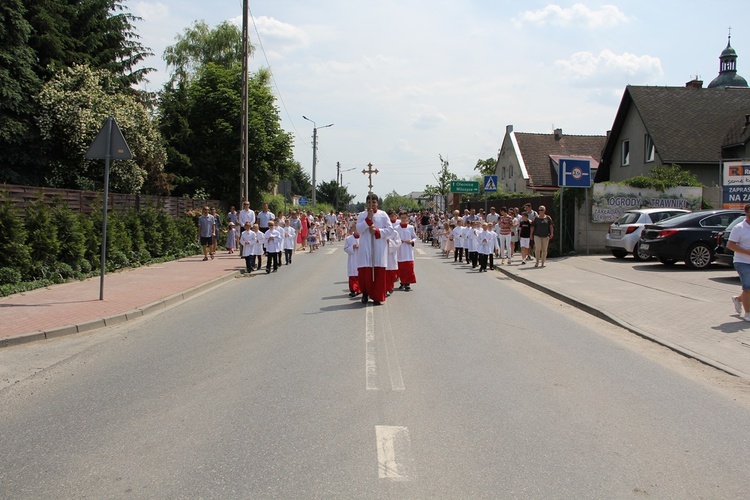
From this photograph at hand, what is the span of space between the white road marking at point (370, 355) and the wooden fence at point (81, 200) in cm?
763

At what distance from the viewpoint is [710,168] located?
3278 cm

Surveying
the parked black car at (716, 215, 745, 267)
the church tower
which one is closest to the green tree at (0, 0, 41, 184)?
the parked black car at (716, 215, 745, 267)

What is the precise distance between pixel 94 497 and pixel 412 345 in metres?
4.84

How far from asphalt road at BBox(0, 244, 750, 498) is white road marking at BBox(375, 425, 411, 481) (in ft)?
0.06

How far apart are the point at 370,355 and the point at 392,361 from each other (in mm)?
368

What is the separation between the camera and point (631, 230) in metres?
20.8

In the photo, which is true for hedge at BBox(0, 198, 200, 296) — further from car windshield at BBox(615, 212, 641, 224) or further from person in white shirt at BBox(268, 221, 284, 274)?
car windshield at BBox(615, 212, 641, 224)

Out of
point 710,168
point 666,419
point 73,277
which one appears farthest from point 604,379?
point 710,168

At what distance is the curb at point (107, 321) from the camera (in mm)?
8570

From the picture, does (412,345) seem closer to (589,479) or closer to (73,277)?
(589,479)

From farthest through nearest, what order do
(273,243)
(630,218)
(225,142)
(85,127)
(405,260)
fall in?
(225,142)
(85,127)
(630,218)
(273,243)
(405,260)

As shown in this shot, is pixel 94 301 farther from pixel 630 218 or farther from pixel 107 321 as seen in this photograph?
pixel 630 218

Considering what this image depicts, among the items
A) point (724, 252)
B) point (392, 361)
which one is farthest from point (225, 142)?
point (392, 361)

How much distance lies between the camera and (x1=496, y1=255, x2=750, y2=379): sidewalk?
849cm
